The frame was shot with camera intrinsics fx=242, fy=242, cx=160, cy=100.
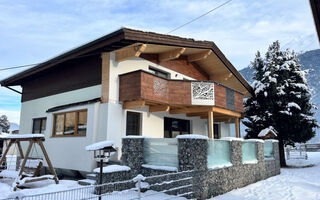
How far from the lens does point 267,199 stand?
737 centimetres

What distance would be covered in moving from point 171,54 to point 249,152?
6004 mm

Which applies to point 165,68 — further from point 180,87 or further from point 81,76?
point 81,76

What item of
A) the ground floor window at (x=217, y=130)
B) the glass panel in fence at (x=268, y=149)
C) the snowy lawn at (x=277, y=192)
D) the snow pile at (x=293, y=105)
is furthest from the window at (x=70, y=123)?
the snow pile at (x=293, y=105)

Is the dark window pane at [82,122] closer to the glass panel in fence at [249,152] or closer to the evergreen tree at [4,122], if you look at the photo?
the glass panel in fence at [249,152]

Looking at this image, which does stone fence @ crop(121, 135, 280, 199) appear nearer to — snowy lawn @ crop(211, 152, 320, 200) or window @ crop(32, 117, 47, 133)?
snowy lawn @ crop(211, 152, 320, 200)

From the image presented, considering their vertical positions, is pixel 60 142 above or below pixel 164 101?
below

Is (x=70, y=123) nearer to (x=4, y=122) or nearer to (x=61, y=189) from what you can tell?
(x=61, y=189)

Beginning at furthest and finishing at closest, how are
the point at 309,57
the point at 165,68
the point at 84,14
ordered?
the point at 309,57 → the point at 165,68 → the point at 84,14

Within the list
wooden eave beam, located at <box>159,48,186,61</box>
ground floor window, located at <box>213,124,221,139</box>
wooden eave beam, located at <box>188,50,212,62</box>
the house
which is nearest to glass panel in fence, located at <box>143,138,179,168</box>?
the house

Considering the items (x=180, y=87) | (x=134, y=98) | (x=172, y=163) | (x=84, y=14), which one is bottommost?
(x=172, y=163)

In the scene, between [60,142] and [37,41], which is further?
[37,41]

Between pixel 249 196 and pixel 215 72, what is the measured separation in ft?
34.5

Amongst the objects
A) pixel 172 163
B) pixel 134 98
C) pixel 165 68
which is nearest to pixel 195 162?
pixel 172 163

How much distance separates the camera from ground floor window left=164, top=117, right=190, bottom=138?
13.8m
